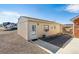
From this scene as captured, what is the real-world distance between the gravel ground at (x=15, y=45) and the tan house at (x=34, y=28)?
12.3 inches

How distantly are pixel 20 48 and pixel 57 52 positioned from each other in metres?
1.37

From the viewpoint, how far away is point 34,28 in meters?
5.96

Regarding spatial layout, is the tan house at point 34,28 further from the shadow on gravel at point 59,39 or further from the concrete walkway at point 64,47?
the concrete walkway at point 64,47

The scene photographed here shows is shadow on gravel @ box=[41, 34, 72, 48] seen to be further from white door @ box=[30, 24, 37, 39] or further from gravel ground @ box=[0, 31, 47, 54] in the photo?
gravel ground @ box=[0, 31, 47, 54]

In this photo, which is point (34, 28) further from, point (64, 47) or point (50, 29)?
point (64, 47)

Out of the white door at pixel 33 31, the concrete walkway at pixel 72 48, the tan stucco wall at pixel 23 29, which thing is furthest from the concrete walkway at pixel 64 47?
the tan stucco wall at pixel 23 29

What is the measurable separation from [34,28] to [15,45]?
1.18 m

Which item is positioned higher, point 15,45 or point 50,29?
point 50,29

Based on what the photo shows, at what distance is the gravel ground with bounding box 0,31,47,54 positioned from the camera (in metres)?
5.03

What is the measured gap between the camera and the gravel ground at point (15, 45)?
16.5 feet

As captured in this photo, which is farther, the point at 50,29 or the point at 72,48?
the point at 50,29

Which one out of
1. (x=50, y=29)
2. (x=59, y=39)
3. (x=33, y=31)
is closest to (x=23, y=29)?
(x=33, y=31)

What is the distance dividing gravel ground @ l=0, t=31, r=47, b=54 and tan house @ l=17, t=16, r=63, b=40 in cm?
31

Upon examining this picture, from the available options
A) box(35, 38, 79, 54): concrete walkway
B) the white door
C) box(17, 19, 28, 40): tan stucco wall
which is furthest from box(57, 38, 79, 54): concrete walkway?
box(17, 19, 28, 40): tan stucco wall
